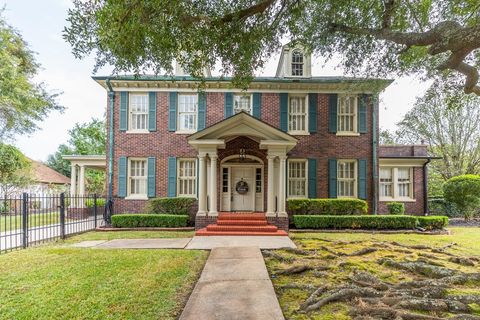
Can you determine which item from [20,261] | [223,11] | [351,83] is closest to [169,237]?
[20,261]

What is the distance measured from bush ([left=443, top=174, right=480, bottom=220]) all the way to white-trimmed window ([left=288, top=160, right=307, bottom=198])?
948cm

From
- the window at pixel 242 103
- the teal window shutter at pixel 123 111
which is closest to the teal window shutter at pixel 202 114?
the window at pixel 242 103

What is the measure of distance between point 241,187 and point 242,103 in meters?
3.86

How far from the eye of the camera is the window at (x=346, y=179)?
12.2 m

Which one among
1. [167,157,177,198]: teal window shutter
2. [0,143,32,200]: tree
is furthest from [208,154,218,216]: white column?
[0,143,32,200]: tree

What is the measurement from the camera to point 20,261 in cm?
604

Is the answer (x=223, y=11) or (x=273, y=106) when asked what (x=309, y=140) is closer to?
(x=273, y=106)

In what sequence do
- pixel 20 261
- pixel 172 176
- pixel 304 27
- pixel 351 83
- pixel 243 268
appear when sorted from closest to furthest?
pixel 243 268, pixel 20 261, pixel 304 27, pixel 351 83, pixel 172 176

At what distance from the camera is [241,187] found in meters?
11.8

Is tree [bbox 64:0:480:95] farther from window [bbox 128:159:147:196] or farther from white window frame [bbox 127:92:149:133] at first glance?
window [bbox 128:159:147:196]

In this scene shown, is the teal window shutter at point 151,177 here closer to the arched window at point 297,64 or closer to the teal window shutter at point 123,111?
the teal window shutter at point 123,111

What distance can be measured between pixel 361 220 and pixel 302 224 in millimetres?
2381

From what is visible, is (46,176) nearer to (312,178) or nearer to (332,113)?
(312,178)

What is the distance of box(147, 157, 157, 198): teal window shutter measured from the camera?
1188 centimetres
